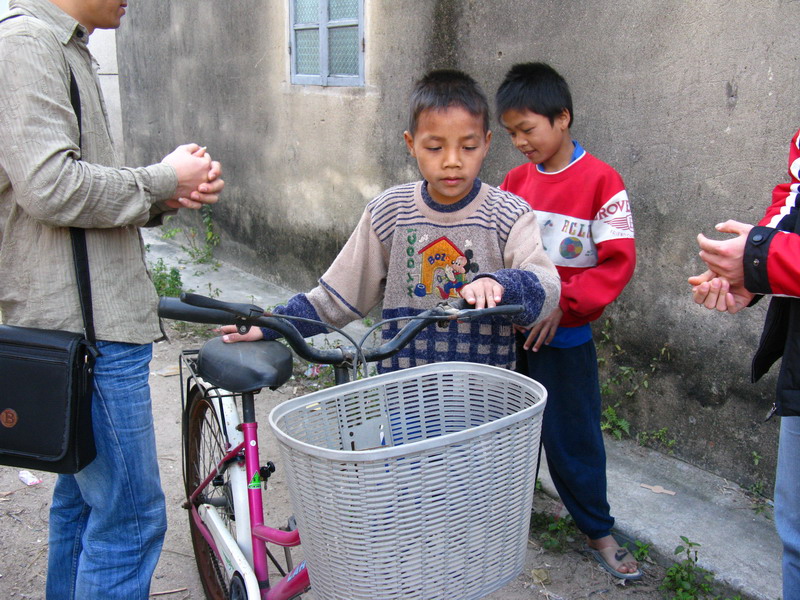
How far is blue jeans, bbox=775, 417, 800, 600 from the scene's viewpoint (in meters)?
1.94

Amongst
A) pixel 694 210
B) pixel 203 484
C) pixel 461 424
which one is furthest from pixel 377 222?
pixel 694 210

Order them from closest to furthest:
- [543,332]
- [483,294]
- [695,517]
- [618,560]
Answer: [483,294]
[543,332]
[618,560]
[695,517]

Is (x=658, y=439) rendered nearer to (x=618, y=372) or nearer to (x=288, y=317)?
(x=618, y=372)

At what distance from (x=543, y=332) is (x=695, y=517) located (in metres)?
1.20

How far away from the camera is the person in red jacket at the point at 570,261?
248cm

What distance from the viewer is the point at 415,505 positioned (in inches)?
53.9

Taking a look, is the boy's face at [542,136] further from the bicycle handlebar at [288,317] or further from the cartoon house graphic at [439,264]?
the bicycle handlebar at [288,317]

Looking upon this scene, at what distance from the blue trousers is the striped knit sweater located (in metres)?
0.52

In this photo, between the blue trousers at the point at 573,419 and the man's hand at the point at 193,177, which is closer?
the man's hand at the point at 193,177

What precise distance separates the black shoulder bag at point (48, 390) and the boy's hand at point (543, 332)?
137 centimetres

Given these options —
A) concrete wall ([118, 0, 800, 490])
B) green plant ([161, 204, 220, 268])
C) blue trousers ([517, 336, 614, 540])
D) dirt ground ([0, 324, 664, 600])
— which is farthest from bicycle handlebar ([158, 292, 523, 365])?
green plant ([161, 204, 220, 268])

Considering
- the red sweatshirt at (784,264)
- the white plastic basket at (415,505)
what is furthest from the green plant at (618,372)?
the white plastic basket at (415,505)

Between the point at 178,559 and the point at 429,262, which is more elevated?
the point at 429,262

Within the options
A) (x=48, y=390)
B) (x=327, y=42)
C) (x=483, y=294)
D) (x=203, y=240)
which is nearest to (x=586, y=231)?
(x=483, y=294)
